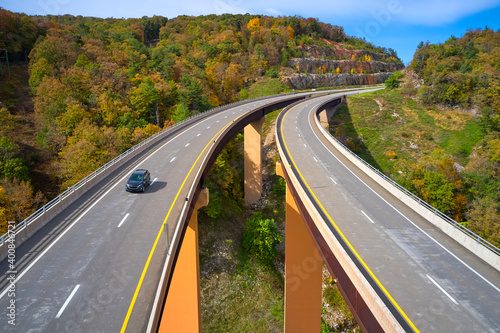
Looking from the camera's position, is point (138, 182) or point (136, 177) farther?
point (136, 177)

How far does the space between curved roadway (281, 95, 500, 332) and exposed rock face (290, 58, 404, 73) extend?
97.3 metres

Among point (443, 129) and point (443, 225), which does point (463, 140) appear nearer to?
point (443, 129)

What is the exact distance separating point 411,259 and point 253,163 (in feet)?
129

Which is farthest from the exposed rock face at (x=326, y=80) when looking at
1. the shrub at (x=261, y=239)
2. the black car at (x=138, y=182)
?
the black car at (x=138, y=182)

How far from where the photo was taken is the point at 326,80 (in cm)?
11725

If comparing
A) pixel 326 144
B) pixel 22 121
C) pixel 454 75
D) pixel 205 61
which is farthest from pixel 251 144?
pixel 205 61

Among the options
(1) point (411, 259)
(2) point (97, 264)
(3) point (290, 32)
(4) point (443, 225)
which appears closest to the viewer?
(2) point (97, 264)

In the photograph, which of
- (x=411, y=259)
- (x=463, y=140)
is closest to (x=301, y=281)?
(x=411, y=259)

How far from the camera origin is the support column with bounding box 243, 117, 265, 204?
53.1 meters

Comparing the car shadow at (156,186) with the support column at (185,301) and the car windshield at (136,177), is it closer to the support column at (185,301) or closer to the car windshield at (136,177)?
the car windshield at (136,177)

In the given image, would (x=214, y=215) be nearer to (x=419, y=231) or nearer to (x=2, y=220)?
(x=2, y=220)

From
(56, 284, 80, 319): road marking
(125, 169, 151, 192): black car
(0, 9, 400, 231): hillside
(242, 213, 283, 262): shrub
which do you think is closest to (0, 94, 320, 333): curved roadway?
(56, 284, 80, 319): road marking

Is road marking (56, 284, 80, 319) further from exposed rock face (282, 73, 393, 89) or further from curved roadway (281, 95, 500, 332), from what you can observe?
exposed rock face (282, 73, 393, 89)

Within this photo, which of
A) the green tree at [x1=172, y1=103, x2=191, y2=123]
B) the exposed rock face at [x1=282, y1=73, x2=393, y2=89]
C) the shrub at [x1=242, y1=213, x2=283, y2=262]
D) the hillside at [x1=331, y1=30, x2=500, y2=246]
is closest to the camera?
the hillside at [x1=331, y1=30, x2=500, y2=246]
